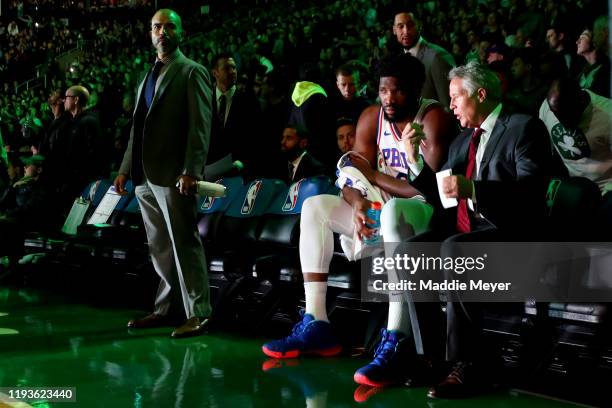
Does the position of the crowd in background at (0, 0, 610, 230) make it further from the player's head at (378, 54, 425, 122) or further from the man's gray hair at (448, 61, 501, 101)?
the man's gray hair at (448, 61, 501, 101)

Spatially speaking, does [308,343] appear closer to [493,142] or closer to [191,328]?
[191,328]

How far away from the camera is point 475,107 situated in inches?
116

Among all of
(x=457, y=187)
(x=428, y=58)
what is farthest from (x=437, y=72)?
(x=457, y=187)

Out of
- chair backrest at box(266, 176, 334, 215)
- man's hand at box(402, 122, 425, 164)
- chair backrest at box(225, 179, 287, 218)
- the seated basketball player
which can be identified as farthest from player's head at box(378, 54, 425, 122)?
chair backrest at box(225, 179, 287, 218)

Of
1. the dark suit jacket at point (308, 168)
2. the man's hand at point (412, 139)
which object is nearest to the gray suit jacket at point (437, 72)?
the dark suit jacket at point (308, 168)

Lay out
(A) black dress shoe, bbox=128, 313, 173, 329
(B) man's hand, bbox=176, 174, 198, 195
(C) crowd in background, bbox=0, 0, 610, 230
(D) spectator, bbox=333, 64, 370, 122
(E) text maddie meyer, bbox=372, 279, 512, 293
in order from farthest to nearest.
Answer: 1. (C) crowd in background, bbox=0, 0, 610, 230
2. (D) spectator, bbox=333, 64, 370, 122
3. (A) black dress shoe, bbox=128, 313, 173, 329
4. (B) man's hand, bbox=176, 174, 198, 195
5. (E) text maddie meyer, bbox=372, 279, 512, 293

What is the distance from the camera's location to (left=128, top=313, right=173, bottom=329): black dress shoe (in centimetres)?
415

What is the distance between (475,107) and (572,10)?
179 inches

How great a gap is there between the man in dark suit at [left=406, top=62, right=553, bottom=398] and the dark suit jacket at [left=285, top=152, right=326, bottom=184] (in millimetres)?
1676

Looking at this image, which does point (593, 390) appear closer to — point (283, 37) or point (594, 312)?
point (594, 312)

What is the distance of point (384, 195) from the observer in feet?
11.0

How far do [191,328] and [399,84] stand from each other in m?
1.65

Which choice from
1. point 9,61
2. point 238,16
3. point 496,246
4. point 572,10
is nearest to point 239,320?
point 496,246

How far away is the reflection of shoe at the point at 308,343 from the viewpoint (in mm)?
3352
